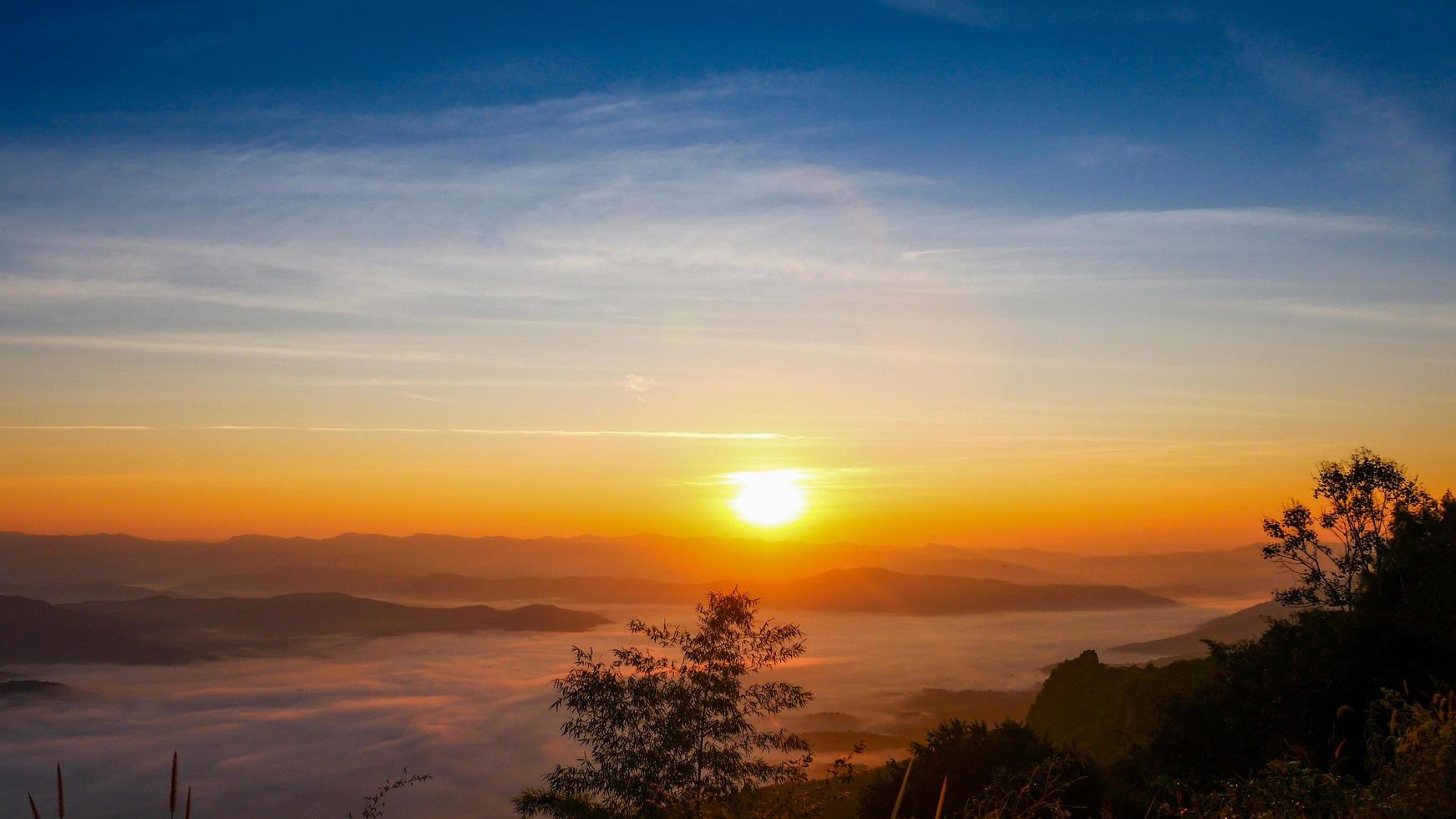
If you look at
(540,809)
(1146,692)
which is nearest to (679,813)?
(540,809)

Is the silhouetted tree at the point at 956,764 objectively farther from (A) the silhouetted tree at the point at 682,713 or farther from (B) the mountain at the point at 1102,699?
(B) the mountain at the point at 1102,699

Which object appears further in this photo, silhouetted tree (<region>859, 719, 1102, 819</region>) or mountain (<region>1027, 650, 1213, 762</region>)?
mountain (<region>1027, 650, 1213, 762</region>)

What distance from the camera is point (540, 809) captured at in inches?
928

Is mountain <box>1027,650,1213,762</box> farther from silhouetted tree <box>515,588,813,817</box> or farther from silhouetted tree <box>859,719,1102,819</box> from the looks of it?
silhouetted tree <box>515,588,813,817</box>

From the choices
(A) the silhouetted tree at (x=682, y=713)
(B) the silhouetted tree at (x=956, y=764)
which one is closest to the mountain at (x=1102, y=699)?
(B) the silhouetted tree at (x=956, y=764)

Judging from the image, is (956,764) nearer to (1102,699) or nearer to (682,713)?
(682,713)

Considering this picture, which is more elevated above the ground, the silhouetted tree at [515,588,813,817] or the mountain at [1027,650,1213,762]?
the silhouetted tree at [515,588,813,817]

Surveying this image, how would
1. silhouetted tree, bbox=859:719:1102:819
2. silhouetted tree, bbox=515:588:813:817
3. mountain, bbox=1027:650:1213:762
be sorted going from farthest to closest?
mountain, bbox=1027:650:1213:762, silhouetted tree, bbox=515:588:813:817, silhouetted tree, bbox=859:719:1102:819

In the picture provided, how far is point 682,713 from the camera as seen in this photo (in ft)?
85.1

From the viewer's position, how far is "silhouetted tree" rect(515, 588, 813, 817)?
2564 cm

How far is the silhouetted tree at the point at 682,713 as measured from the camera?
84.1 feet

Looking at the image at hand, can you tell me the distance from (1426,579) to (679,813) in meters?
25.2

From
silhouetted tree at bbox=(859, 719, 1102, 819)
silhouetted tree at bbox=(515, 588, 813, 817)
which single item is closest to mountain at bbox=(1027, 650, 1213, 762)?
silhouetted tree at bbox=(859, 719, 1102, 819)

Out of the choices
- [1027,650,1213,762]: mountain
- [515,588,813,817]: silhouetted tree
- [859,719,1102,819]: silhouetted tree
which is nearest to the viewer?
[859,719,1102,819]: silhouetted tree
